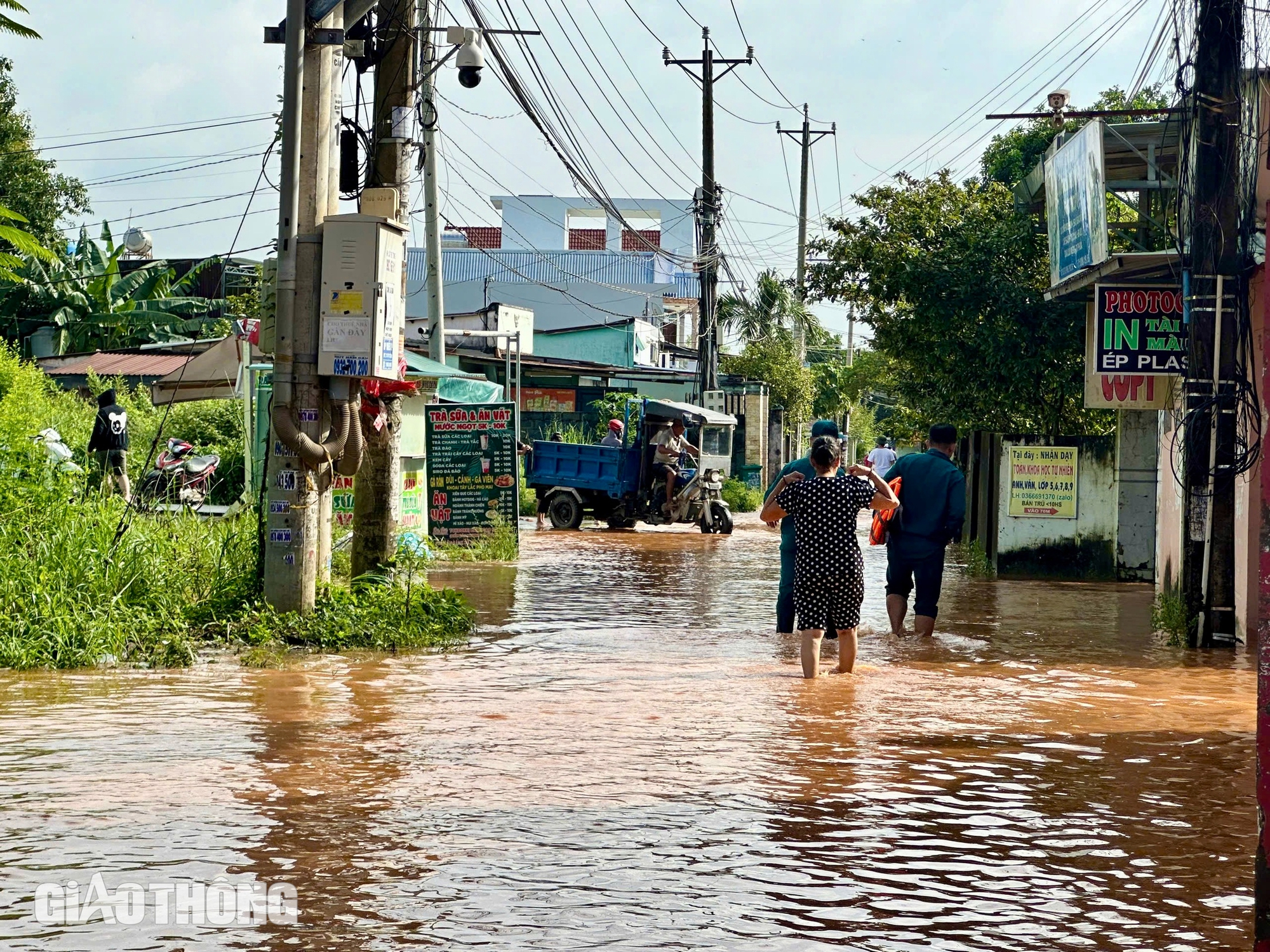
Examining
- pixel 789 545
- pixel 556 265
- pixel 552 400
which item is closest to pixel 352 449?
pixel 789 545

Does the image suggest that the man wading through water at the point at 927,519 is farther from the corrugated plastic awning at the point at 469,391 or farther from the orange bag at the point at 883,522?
the corrugated plastic awning at the point at 469,391

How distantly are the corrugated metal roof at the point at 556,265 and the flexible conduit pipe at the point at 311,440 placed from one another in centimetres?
4799

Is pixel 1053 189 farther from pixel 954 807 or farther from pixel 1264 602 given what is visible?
pixel 1264 602

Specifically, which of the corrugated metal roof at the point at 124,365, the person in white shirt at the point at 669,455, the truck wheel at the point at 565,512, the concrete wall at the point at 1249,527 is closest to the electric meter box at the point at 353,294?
the concrete wall at the point at 1249,527

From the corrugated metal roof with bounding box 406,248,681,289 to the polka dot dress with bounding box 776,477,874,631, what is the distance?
49.2 metres

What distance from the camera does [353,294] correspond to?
36.0 feet

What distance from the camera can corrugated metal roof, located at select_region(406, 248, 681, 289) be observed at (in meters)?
59.5

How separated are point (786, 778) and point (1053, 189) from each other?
518 inches

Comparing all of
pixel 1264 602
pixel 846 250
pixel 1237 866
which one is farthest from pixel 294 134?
Answer: pixel 846 250

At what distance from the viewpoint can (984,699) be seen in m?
9.73

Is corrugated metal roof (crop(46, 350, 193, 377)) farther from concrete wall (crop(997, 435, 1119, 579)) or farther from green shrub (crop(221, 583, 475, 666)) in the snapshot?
green shrub (crop(221, 583, 475, 666))

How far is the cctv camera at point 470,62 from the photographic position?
1675 cm

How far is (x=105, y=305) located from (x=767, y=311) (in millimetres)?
20705

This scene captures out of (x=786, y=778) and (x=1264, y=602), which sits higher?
(x=1264, y=602)
